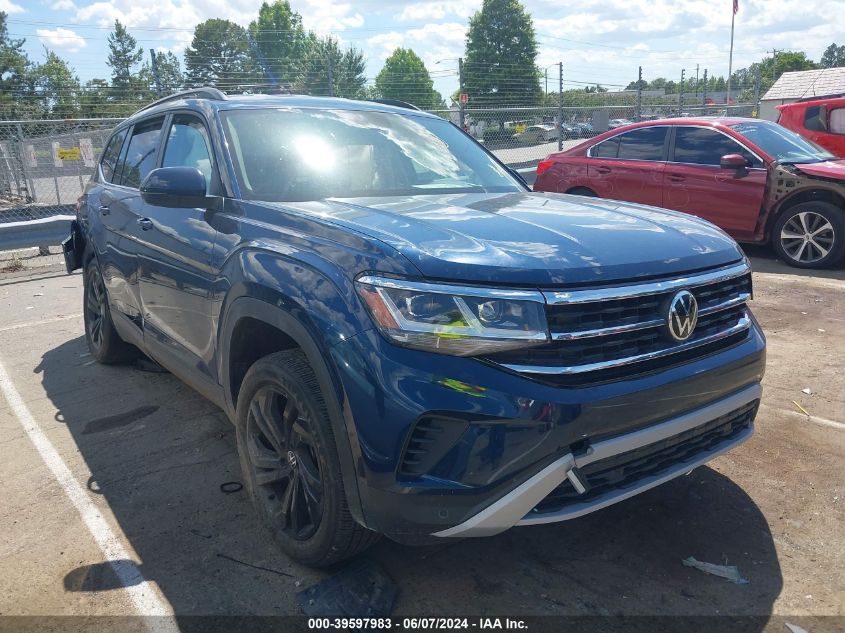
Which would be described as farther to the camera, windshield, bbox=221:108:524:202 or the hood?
the hood

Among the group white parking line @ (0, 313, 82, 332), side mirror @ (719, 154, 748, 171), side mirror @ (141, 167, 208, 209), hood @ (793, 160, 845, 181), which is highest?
side mirror @ (141, 167, 208, 209)

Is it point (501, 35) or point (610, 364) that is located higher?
point (501, 35)

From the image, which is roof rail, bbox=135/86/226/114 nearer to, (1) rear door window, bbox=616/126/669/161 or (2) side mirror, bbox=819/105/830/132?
(1) rear door window, bbox=616/126/669/161

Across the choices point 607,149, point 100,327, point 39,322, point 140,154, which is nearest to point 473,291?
point 140,154

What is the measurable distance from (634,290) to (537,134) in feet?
58.5

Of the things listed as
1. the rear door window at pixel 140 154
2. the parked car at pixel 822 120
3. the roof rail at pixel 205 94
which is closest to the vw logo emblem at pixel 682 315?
the roof rail at pixel 205 94

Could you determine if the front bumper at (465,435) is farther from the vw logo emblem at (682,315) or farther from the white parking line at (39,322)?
the white parking line at (39,322)

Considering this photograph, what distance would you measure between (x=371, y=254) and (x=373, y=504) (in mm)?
821

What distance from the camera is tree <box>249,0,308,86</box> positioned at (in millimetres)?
45875

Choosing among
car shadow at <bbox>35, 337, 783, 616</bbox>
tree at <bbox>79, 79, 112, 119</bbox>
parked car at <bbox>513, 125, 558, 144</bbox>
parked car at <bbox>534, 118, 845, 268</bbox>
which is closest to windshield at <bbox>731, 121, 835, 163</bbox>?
parked car at <bbox>534, 118, 845, 268</bbox>

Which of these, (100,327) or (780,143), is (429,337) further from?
(780,143)

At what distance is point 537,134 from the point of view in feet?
63.7

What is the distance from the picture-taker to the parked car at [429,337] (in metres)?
2.22

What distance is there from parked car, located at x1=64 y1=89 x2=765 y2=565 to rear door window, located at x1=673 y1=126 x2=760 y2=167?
5647mm
